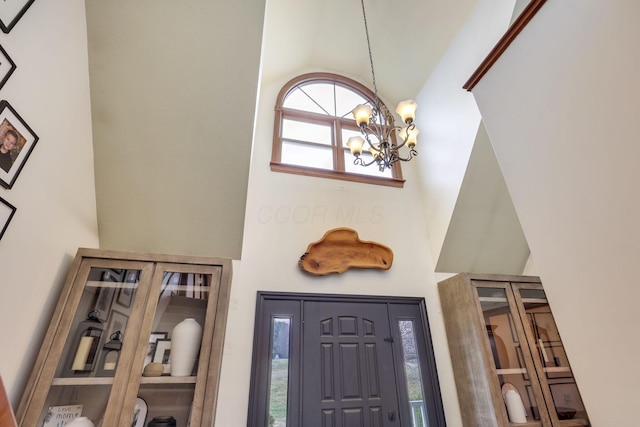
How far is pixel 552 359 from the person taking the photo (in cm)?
245

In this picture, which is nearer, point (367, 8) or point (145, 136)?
point (145, 136)

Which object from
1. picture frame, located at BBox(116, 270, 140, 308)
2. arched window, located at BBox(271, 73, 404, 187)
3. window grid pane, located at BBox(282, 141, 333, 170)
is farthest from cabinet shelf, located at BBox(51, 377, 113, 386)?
window grid pane, located at BBox(282, 141, 333, 170)

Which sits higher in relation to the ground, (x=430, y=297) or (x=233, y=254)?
(x=233, y=254)

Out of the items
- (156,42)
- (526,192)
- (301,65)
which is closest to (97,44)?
(156,42)

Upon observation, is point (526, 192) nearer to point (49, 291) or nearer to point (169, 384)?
point (169, 384)

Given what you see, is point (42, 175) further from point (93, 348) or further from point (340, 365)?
point (340, 365)

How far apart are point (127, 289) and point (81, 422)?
0.73 meters

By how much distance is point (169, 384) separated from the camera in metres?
1.78

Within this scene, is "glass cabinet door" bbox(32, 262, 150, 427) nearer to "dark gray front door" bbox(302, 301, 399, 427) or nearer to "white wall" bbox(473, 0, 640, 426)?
"dark gray front door" bbox(302, 301, 399, 427)

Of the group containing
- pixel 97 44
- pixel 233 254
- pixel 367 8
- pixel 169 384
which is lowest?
pixel 169 384

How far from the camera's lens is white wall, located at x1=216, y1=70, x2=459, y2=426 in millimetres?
2443

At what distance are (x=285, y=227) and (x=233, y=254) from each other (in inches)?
24.0

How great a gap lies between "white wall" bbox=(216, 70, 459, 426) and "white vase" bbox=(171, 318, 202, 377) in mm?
594

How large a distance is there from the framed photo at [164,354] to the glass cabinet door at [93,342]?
0.49 feet
